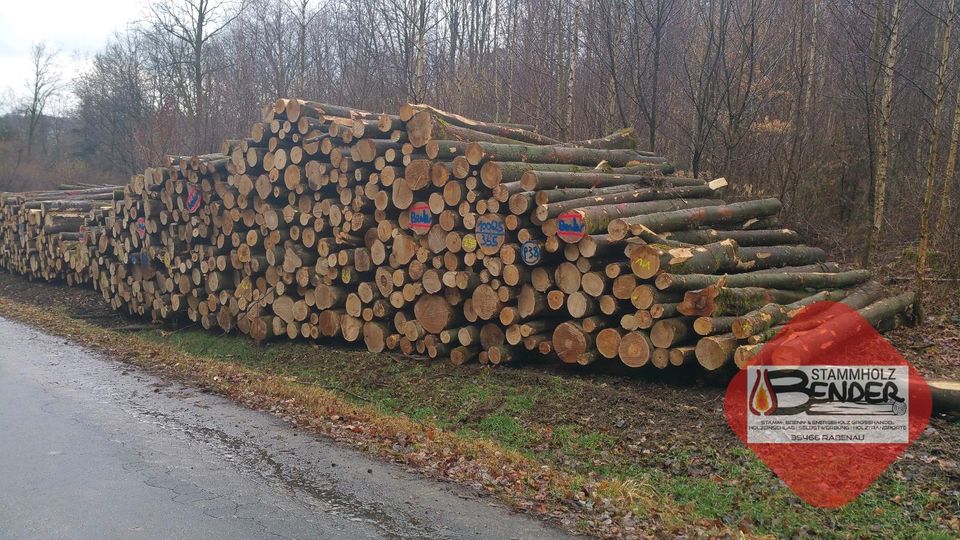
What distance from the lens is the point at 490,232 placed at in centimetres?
927

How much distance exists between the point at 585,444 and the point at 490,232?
129 inches

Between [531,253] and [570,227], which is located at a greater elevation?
[570,227]

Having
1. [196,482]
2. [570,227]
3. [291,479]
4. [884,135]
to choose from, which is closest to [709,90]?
[884,135]

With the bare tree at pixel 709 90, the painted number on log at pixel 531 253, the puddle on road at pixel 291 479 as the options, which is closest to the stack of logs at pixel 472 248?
the painted number on log at pixel 531 253

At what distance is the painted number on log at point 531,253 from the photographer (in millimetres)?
8914

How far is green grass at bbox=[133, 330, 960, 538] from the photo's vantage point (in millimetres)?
5203

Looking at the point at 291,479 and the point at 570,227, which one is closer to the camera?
the point at 291,479

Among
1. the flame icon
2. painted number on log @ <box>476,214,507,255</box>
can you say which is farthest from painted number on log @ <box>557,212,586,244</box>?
the flame icon

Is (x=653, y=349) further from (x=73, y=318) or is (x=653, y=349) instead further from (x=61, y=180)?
(x=61, y=180)

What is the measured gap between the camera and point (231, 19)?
98.1 feet

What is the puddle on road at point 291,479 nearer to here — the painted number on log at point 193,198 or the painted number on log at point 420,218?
the painted number on log at point 420,218

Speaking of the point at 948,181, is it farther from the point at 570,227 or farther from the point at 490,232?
the point at 490,232

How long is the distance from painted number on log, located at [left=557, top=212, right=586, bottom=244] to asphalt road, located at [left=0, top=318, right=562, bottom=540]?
3.61m

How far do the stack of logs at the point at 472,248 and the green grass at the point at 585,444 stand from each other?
1.64 feet
